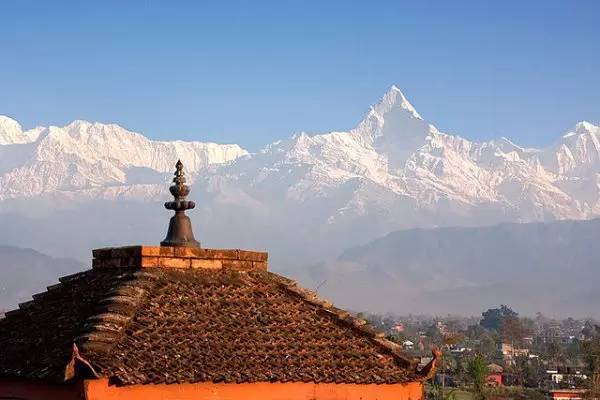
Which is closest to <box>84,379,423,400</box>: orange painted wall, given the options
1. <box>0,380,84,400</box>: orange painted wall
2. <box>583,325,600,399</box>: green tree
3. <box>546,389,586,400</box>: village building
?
<box>0,380,84,400</box>: orange painted wall

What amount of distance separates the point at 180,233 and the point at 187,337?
6.52 ft

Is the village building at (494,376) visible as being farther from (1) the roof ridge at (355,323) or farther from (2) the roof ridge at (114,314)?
(2) the roof ridge at (114,314)

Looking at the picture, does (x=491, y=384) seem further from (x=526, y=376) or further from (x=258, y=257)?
(x=258, y=257)

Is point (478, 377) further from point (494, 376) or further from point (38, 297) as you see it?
point (38, 297)

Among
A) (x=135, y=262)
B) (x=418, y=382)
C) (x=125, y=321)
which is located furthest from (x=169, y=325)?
(x=418, y=382)

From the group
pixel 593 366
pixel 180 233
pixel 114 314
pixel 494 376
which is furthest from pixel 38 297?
pixel 494 376

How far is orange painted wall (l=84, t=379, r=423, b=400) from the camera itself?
35.7 feet

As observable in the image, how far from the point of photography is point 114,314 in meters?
11.8

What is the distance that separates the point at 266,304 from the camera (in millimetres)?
13156

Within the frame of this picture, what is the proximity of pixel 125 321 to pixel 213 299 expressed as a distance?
4.34ft

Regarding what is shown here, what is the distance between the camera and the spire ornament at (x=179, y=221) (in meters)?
13.5

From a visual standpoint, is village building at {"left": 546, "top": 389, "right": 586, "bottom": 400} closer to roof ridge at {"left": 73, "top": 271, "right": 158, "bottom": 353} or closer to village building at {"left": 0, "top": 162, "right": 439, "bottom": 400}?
village building at {"left": 0, "top": 162, "right": 439, "bottom": 400}

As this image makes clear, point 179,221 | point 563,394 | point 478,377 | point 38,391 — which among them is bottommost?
point 38,391

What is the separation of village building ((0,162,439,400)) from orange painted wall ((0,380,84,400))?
0.02m
